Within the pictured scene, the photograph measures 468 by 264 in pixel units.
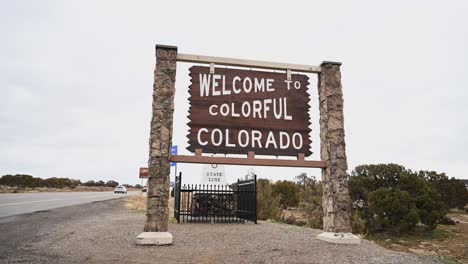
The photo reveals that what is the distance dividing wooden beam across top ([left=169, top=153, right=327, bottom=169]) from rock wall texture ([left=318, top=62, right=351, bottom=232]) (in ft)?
0.92

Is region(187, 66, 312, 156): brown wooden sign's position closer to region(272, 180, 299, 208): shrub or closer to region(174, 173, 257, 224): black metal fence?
region(174, 173, 257, 224): black metal fence

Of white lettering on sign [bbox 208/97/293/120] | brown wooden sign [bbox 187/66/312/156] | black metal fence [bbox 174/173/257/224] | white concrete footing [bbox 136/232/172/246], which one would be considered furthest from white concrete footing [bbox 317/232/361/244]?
black metal fence [bbox 174/173/257/224]

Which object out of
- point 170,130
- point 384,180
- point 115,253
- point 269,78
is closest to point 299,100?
point 269,78

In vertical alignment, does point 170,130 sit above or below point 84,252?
above

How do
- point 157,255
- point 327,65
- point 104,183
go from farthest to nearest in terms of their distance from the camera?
point 104,183 < point 327,65 < point 157,255

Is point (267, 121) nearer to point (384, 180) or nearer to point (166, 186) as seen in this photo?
point (166, 186)

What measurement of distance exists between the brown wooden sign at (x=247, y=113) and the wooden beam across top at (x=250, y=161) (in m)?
0.18

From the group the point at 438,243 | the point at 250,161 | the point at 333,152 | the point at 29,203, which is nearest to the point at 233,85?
the point at 250,161

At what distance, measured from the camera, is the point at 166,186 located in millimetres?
6312

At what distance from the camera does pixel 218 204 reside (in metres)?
11.5

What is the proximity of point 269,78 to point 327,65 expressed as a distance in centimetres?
144

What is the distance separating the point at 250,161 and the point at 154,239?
2.36 m

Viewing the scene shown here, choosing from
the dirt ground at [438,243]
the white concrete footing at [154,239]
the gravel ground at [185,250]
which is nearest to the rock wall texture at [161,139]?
the white concrete footing at [154,239]

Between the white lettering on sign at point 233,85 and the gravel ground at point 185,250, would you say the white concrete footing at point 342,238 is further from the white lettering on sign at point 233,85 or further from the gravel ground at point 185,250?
→ the white lettering on sign at point 233,85
